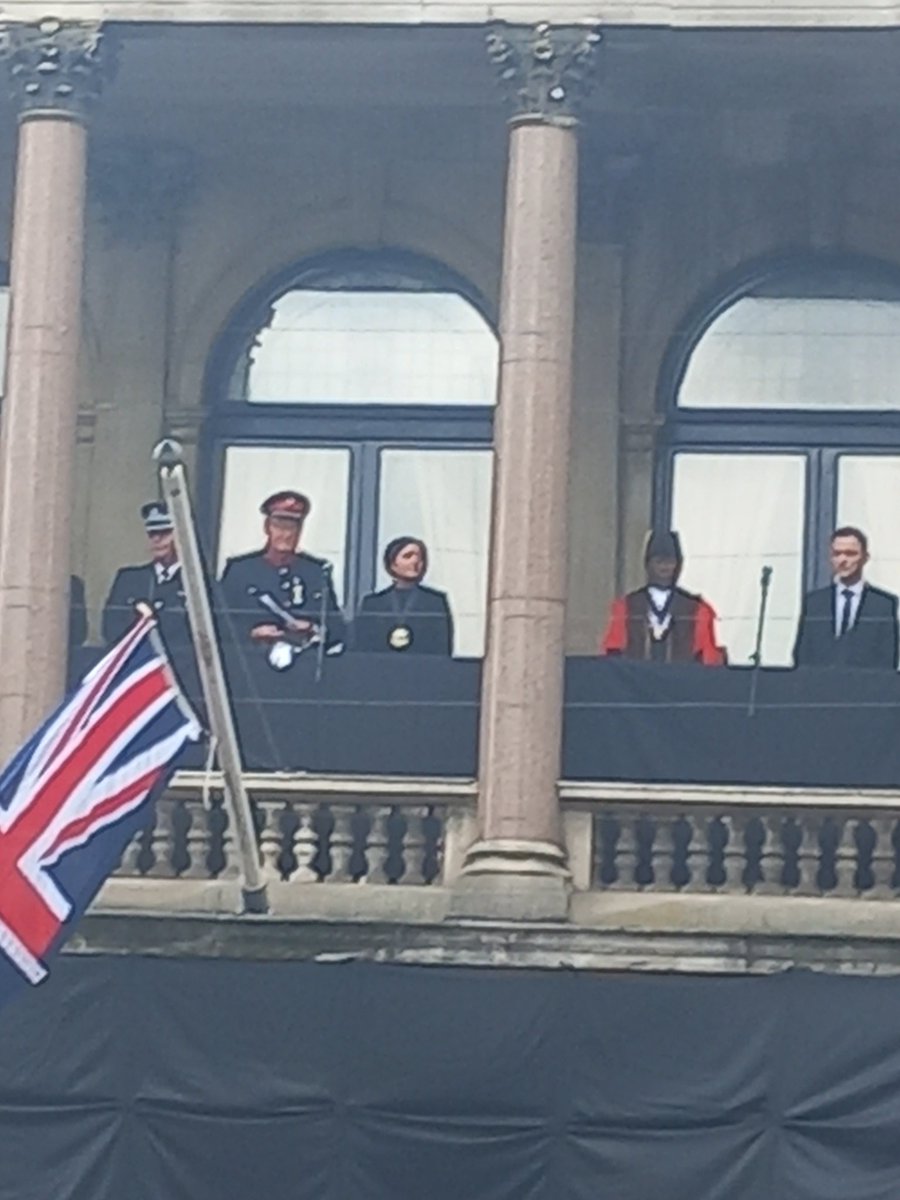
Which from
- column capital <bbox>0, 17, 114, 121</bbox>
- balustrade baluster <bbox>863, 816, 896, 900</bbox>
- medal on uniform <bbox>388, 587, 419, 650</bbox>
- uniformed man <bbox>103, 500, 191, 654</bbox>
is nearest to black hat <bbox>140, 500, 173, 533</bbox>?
uniformed man <bbox>103, 500, 191, 654</bbox>

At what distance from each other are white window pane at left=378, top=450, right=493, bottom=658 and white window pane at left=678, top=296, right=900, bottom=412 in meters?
1.65

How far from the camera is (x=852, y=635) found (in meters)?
26.5

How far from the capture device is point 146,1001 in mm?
24578

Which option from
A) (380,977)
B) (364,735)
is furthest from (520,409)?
(380,977)

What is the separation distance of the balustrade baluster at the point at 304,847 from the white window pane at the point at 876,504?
5.41 m

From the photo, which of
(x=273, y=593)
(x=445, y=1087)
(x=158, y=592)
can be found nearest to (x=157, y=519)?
(x=158, y=592)

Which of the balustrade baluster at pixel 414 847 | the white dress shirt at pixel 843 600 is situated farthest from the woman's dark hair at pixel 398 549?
the white dress shirt at pixel 843 600

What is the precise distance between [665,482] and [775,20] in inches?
168

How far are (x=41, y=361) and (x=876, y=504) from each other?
21.6 ft

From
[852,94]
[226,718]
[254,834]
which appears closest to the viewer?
[226,718]

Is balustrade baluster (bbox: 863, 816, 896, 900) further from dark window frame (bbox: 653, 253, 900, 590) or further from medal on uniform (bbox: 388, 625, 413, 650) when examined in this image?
dark window frame (bbox: 653, 253, 900, 590)

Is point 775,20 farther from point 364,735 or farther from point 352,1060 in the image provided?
point 352,1060

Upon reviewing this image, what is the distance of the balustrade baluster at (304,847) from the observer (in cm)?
2600

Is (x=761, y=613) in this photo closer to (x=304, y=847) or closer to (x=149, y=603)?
(x=304, y=847)
